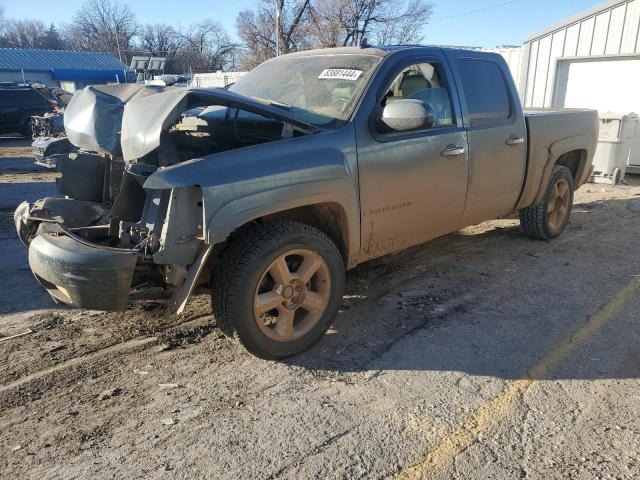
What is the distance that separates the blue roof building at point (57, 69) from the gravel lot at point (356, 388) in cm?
4462

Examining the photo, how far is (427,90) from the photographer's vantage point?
4.31 meters

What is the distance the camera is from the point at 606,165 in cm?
1012

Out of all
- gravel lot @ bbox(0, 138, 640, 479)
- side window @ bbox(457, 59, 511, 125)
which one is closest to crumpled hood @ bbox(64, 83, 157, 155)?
gravel lot @ bbox(0, 138, 640, 479)

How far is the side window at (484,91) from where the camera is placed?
457cm

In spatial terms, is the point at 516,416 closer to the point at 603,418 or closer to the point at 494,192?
the point at 603,418

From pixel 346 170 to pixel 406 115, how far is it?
569 millimetres

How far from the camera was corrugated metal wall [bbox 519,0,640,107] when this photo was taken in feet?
35.8

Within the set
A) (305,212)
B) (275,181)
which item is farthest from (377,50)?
(275,181)

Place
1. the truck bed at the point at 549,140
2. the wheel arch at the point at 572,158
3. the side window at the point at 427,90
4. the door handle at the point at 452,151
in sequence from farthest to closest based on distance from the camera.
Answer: the wheel arch at the point at 572,158 → the truck bed at the point at 549,140 → the side window at the point at 427,90 → the door handle at the point at 452,151

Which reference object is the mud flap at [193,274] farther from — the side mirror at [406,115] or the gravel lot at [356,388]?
the side mirror at [406,115]

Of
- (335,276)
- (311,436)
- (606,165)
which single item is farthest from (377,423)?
(606,165)

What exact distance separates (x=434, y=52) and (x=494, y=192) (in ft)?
4.60

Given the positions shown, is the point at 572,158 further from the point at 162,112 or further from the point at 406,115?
the point at 162,112

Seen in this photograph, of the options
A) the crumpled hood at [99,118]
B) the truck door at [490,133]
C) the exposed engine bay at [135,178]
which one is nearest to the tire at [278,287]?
the exposed engine bay at [135,178]
